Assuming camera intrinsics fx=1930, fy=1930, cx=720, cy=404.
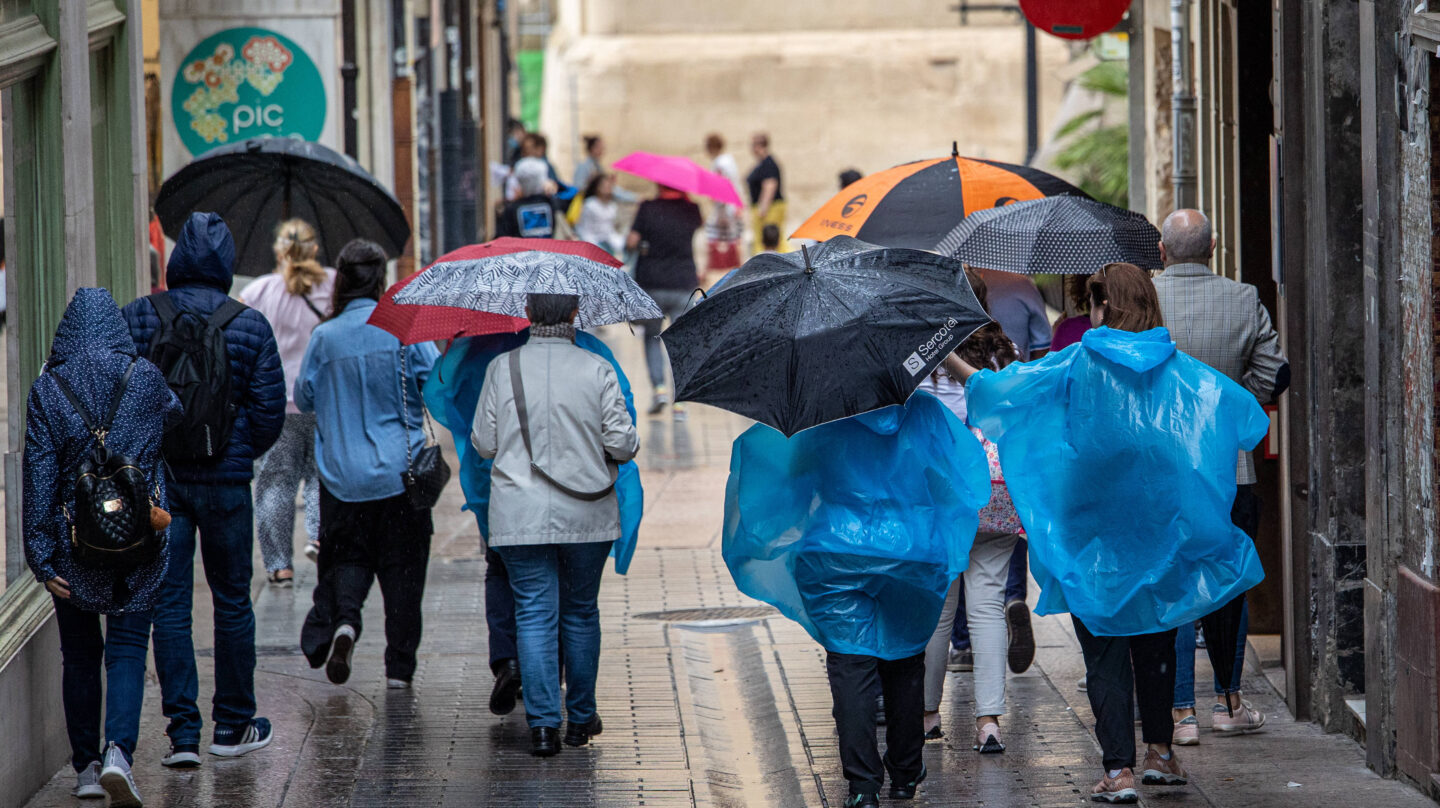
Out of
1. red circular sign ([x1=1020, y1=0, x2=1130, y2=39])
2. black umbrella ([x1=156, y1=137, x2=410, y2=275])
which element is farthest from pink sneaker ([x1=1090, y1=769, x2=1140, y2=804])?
red circular sign ([x1=1020, y1=0, x2=1130, y2=39])

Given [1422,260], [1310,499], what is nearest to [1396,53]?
[1422,260]

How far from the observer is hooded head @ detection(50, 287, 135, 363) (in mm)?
5902

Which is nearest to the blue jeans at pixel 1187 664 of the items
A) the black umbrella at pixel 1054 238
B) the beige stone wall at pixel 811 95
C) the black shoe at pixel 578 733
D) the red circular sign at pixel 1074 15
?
the black umbrella at pixel 1054 238

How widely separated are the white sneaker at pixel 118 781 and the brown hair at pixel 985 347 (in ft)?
9.68

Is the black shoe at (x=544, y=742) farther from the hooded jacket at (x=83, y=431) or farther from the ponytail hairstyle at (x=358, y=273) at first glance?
the ponytail hairstyle at (x=358, y=273)

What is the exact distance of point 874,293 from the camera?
5605 mm

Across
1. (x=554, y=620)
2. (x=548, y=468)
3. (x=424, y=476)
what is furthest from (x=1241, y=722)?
(x=424, y=476)

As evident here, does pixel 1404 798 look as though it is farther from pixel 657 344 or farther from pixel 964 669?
pixel 657 344

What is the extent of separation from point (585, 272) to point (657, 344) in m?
9.26

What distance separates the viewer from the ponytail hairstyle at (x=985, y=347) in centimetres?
640

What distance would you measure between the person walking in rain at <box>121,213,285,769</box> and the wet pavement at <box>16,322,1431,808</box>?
237mm

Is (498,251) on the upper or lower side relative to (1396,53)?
lower

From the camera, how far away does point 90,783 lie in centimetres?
614

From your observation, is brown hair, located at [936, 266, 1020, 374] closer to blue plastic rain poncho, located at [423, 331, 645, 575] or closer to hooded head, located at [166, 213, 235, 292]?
blue plastic rain poncho, located at [423, 331, 645, 575]
